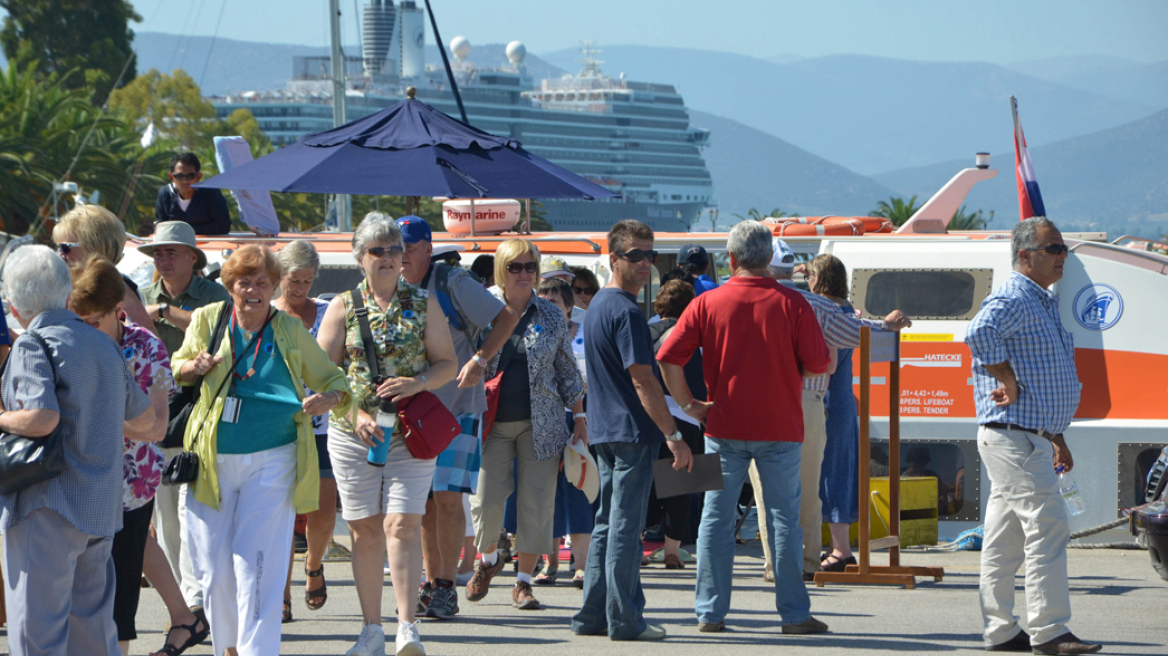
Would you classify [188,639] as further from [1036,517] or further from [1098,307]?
[1098,307]

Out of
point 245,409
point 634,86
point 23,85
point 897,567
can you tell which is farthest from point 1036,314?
point 634,86

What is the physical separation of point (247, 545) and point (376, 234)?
51.2 inches

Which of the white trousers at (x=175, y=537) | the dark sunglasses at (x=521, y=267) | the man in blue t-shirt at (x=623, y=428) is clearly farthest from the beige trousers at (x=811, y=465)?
the white trousers at (x=175, y=537)

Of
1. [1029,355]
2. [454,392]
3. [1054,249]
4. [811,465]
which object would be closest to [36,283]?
[454,392]

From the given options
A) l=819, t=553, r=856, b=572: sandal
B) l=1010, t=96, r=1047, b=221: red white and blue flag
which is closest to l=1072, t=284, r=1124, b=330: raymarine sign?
l=1010, t=96, r=1047, b=221: red white and blue flag

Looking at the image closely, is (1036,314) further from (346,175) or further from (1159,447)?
(346,175)

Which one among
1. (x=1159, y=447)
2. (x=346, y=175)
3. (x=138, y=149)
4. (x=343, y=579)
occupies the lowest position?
(x=343, y=579)

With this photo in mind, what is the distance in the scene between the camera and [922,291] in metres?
8.51

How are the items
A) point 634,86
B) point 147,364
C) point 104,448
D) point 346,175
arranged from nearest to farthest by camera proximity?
point 104,448, point 147,364, point 346,175, point 634,86

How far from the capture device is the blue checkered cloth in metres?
5.62

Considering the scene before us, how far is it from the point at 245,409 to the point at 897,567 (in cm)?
407

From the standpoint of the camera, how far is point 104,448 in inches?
156

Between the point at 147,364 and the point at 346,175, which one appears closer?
the point at 147,364

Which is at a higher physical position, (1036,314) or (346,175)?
(346,175)
